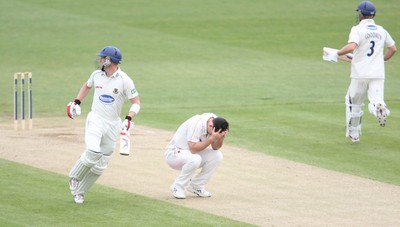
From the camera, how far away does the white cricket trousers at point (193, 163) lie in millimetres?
12938

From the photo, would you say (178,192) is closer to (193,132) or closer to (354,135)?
(193,132)

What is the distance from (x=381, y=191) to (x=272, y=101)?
816 centimetres

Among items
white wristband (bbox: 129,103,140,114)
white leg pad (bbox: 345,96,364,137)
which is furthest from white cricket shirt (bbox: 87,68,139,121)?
white leg pad (bbox: 345,96,364,137)

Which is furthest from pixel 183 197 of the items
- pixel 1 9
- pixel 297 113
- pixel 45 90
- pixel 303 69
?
pixel 1 9

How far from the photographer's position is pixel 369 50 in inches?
680

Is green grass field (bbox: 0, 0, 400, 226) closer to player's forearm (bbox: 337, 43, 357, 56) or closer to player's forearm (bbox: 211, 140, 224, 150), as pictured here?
player's forearm (bbox: 211, 140, 224, 150)

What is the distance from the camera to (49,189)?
13.5 meters

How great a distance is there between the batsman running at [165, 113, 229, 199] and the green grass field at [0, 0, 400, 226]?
0.73 m

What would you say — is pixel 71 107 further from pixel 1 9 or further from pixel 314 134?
pixel 1 9

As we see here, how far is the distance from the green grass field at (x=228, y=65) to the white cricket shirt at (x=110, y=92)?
3.86 ft

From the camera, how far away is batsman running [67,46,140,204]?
41.9 ft

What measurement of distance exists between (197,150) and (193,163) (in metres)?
0.17

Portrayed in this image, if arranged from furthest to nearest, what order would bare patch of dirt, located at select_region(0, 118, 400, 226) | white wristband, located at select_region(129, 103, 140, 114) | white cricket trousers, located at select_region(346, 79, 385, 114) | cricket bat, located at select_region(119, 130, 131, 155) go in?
white cricket trousers, located at select_region(346, 79, 385, 114), white wristband, located at select_region(129, 103, 140, 114), cricket bat, located at select_region(119, 130, 131, 155), bare patch of dirt, located at select_region(0, 118, 400, 226)

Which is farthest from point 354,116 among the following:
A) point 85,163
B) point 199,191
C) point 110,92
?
point 85,163
